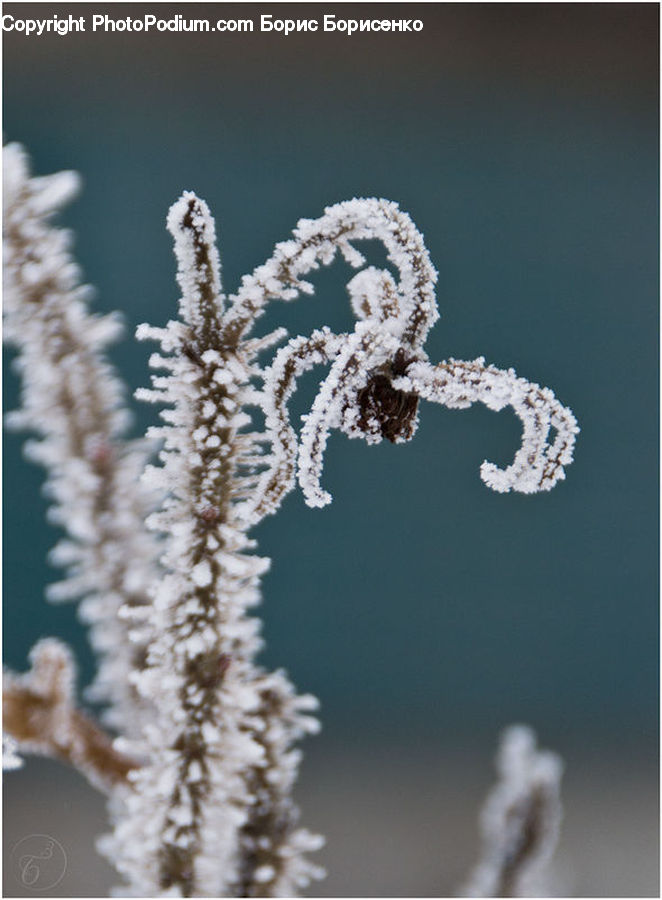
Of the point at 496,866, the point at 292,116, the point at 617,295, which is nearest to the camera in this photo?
the point at 496,866

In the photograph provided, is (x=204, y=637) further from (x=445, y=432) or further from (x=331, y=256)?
(x=445, y=432)

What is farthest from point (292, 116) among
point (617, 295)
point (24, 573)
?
point (24, 573)

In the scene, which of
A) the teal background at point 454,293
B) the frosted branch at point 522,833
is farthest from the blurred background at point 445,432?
the frosted branch at point 522,833

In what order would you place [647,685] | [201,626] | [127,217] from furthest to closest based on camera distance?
[647,685]
[127,217]
[201,626]

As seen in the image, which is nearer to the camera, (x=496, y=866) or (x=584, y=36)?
(x=496, y=866)

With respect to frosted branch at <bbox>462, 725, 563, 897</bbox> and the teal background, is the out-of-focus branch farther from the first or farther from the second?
the teal background

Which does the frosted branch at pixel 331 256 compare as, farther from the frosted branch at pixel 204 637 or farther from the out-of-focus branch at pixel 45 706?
the out-of-focus branch at pixel 45 706

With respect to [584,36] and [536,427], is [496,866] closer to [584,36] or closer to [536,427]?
[536,427]

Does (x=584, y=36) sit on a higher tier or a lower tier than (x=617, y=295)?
higher
